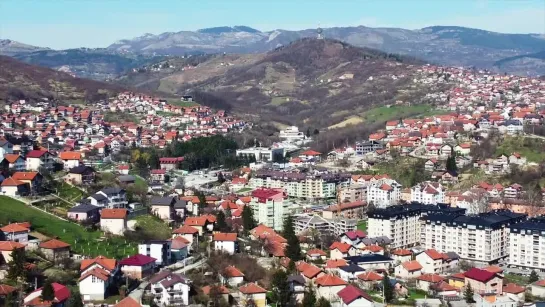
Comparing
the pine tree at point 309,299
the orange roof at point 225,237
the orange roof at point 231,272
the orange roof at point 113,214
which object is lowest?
the pine tree at point 309,299

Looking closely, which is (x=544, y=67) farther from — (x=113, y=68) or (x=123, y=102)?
(x=123, y=102)

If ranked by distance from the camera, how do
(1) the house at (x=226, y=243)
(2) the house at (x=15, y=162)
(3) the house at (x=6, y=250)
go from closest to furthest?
(3) the house at (x=6, y=250)
(1) the house at (x=226, y=243)
(2) the house at (x=15, y=162)

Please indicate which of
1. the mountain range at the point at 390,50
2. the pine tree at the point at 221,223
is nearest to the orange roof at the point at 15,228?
the pine tree at the point at 221,223

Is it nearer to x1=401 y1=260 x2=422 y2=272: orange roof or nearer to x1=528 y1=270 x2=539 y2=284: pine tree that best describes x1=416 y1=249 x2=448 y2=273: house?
x1=401 y1=260 x2=422 y2=272: orange roof

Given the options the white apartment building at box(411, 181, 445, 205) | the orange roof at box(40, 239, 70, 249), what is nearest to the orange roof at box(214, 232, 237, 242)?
the orange roof at box(40, 239, 70, 249)

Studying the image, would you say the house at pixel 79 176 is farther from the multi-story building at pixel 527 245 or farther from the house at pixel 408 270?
the multi-story building at pixel 527 245

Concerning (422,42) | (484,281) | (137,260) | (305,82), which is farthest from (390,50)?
(137,260)

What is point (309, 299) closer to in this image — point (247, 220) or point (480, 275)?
point (480, 275)
